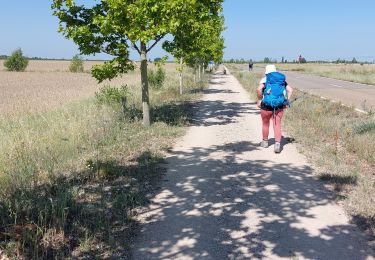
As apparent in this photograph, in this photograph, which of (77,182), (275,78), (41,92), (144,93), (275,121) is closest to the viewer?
(77,182)

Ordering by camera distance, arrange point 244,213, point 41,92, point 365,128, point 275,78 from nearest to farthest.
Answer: point 244,213
point 275,78
point 365,128
point 41,92

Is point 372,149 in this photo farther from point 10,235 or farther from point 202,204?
point 10,235

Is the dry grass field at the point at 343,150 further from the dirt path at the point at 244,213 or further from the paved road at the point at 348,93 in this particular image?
the paved road at the point at 348,93

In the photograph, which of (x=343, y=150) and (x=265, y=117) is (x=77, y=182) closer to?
(x=265, y=117)

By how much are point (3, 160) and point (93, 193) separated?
90.3 inches

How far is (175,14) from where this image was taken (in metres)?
9.98

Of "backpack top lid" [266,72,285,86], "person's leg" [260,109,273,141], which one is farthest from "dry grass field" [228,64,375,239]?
"backpack top lid" [266,72,285,86]

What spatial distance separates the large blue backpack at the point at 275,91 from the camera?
339 inches

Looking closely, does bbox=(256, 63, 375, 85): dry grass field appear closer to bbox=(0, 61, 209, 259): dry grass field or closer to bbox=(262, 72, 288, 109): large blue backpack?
bbox=(262, 72, 288, 109): large blue backpack

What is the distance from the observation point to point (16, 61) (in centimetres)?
6016

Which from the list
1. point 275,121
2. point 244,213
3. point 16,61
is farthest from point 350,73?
point 16,61

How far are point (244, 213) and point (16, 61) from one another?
62.5 meters

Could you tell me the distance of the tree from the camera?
31.3 feet

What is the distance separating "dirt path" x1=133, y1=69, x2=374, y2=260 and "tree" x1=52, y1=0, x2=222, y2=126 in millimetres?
3343
